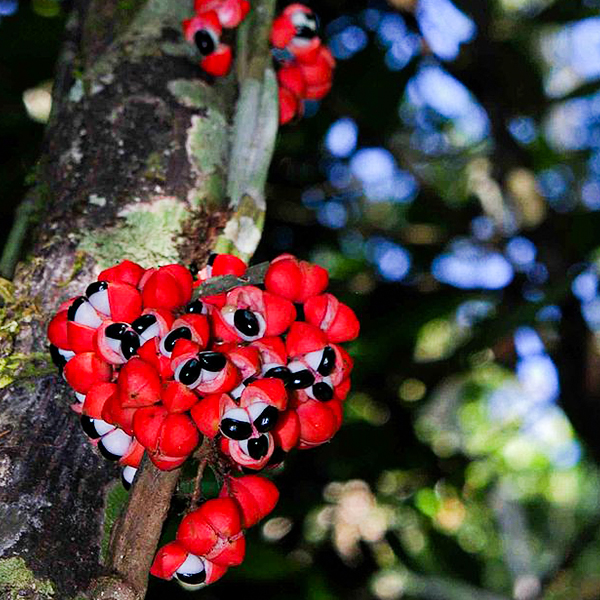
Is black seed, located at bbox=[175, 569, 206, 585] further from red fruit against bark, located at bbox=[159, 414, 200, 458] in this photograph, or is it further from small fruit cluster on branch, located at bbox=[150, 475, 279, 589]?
red fruit against bark, located at bbox=[159, 414, 200, 458]

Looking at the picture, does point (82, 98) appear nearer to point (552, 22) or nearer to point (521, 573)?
point (552, 22)

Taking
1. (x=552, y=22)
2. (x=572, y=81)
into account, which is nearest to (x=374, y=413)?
(x=552, y=22)

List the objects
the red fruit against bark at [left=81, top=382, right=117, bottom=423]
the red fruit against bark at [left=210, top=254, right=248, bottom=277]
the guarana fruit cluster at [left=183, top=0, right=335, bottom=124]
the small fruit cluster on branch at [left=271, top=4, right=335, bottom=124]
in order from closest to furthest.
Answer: the red fruit against bark at [left=81, top=382, right=117, bottom=423] < the red fruit against bark at [left=210, top=254, right=248, bottom=277] < the guarana fruit cluster at [left=183, top=0, right=335, bottom=124] < the small fruit cluster on branch at [left=271, top=4, right=335, bottom=124]

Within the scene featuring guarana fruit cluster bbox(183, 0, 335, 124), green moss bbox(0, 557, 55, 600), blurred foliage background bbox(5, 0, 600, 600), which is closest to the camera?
green moss bbox(0, 557, 55, 600)

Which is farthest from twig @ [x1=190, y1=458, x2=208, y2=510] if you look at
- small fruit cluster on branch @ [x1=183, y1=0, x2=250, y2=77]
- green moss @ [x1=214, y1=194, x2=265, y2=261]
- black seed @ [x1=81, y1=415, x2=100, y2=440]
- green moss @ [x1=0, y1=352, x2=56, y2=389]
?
small fruit cluster on branch @ [x1=183, y1=0, x2=250, y2=77]

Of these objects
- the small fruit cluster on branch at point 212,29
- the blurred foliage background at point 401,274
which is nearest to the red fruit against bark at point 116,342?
the small fruit cluster on branch at point 212,29

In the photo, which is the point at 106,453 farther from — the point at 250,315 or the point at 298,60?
the point at 298,60

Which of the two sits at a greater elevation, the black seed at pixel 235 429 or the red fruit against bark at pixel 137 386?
the red fruit against bark at pixel 137 386

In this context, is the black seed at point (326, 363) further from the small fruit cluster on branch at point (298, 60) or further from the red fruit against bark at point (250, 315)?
the small fruit cluster on branch at point (298, 60)

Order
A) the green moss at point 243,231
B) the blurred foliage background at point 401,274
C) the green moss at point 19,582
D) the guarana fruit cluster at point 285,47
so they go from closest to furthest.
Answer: the green moss at point 19,582 → the green moss at point 243,231 → the guarana fruit cluster at point 285,47 → the blurred foliage background at point 401,274
